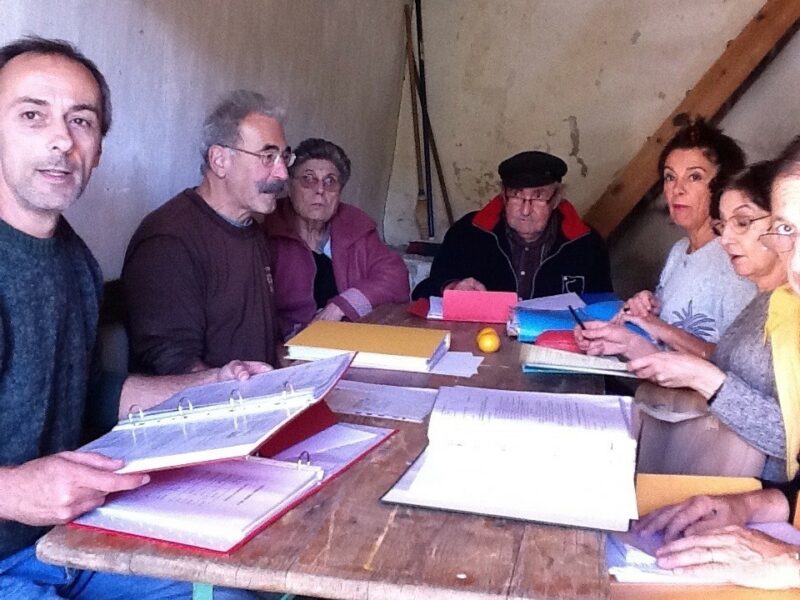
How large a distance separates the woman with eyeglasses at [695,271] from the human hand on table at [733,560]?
941 millimetres

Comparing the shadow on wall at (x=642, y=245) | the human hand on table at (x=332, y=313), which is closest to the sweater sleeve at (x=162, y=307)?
the human hand on table at (x=332, y=313)

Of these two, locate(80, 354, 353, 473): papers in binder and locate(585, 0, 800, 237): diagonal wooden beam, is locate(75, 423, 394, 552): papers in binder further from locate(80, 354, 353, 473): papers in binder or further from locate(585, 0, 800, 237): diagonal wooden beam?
locate(585, 0, 800, 237): diagonal wooden beam

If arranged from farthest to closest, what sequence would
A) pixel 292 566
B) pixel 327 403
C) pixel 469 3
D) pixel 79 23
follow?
1. pixel 469 3
2. pixel 79 23
3. pixel 327 403
4. pixel 292 566

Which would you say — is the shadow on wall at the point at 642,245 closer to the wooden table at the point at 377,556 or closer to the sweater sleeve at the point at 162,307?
the sweater sleeve at the point at 162,307

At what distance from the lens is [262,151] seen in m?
2.14

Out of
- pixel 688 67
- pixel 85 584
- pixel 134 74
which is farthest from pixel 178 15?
pixel 688 67

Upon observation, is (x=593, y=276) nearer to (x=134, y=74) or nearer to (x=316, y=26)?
(x=316, y=26)

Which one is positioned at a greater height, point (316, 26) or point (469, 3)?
point (469, 3)

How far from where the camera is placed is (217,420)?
107 cm

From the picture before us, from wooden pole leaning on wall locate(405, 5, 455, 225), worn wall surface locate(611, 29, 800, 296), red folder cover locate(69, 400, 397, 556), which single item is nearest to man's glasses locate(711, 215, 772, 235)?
red folder cover locate(69, 400, 397, 556)

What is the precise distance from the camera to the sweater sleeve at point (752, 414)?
143 centimetres

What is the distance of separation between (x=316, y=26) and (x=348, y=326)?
5.55ft

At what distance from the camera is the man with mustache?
1.86 metres

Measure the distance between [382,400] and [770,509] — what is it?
69cm
